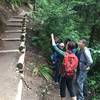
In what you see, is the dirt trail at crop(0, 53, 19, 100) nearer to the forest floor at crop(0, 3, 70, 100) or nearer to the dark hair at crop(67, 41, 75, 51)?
A: the forest floor at crop(0, 3, 70, 100)

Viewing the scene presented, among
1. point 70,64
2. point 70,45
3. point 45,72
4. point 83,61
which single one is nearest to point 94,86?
point 45,72

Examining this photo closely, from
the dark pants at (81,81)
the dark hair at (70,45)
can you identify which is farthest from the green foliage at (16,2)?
the dark hair at (70,45)

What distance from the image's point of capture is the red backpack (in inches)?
401

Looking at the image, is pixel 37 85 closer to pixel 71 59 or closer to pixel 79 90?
pixel 79 90

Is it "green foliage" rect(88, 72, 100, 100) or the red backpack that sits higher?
the red backpack

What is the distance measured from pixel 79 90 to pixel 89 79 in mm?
2609

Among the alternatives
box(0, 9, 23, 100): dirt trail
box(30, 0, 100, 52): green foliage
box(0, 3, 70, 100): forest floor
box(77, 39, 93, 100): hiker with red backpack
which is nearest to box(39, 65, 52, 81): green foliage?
box(0, 3, 70, 100): forest floor

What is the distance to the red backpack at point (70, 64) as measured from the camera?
10188 millimetres

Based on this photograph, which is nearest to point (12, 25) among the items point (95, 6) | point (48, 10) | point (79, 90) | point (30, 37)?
point (30, 37)

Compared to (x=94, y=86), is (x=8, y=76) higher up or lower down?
higher up

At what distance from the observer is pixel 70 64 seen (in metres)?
10.2

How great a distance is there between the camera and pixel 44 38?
1756cm

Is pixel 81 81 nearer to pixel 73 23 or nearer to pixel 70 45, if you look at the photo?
pixel 70 45

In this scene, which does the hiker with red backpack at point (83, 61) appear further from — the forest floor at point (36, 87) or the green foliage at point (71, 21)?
the green foliage at point (71, 21)
